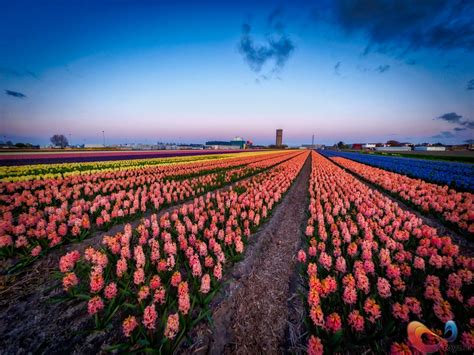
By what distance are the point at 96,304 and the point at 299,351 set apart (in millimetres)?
3501

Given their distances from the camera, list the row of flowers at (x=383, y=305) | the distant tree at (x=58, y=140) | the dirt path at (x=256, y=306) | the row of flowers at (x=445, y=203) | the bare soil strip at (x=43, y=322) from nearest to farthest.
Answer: the row of flowers at (x=383, y=305), the bare soil strip at (x=43, y=322), the dirt path at (x=256, y=306), the row of flowers at (x=445, y=203), the distant tree at (x=58, y=140)

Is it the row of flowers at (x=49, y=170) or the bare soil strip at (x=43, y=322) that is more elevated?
the row of flowers at (x=49, y=170)

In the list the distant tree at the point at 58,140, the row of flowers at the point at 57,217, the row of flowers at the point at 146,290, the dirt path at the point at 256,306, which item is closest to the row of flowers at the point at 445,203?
the dirt path at the point at 256,306

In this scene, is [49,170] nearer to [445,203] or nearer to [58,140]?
[445,203]

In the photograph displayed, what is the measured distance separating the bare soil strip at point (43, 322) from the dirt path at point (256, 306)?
1731 mm

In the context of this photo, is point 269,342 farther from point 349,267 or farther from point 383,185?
point 383,185

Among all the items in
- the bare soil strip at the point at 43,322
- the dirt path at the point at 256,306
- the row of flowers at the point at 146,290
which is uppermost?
the row of flowers at the point at 146,290

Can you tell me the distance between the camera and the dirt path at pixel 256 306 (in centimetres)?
348

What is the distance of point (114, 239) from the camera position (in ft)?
16.9

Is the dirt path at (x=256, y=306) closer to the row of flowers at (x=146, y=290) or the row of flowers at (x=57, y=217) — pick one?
the row of flowers at (x=146, y=290)

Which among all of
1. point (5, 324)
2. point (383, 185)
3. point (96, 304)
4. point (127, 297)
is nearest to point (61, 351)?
point (96, 304)

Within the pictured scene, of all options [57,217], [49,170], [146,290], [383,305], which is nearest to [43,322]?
[146,290]

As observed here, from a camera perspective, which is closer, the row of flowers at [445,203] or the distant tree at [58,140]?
the row of flowers at [445,203]

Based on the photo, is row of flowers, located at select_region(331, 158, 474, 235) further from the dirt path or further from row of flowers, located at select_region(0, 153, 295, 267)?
row of flowers, located at select_region(0, 153, 295, 267)
